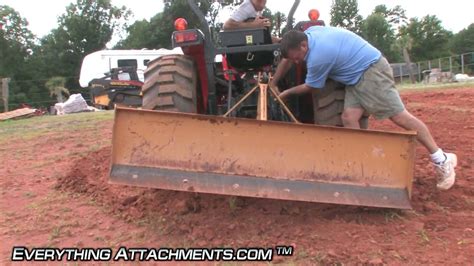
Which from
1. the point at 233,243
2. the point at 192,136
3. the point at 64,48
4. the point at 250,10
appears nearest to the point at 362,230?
the point at 233,243

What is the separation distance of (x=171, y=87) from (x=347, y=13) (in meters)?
67.0

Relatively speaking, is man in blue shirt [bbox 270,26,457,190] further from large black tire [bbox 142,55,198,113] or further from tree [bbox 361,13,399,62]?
tree [bbox 361,13,399,62]

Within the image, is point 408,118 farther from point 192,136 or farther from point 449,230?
point 192,136

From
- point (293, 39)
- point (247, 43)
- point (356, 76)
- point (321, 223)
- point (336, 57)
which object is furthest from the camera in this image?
point (247, 43)

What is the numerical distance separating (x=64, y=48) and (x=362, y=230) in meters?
53.5

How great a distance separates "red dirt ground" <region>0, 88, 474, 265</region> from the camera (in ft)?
10.5

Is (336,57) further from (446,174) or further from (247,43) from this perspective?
(446,174)

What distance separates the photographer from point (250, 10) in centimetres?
502

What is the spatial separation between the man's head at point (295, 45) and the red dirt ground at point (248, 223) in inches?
45.1

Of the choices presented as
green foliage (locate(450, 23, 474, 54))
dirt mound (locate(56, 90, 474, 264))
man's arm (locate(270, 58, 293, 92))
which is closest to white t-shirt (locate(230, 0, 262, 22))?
man's arm (locate(270, 58, 293, 92))

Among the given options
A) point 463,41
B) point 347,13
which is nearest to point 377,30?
point 347,13

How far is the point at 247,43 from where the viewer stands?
4.60 meters

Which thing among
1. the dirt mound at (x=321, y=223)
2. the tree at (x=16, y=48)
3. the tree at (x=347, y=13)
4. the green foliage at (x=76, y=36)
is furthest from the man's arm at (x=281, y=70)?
the tree at (x=347, y=13)

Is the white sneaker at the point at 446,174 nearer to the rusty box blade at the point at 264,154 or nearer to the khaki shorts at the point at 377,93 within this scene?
the khaki shorts at the point at 377,93
